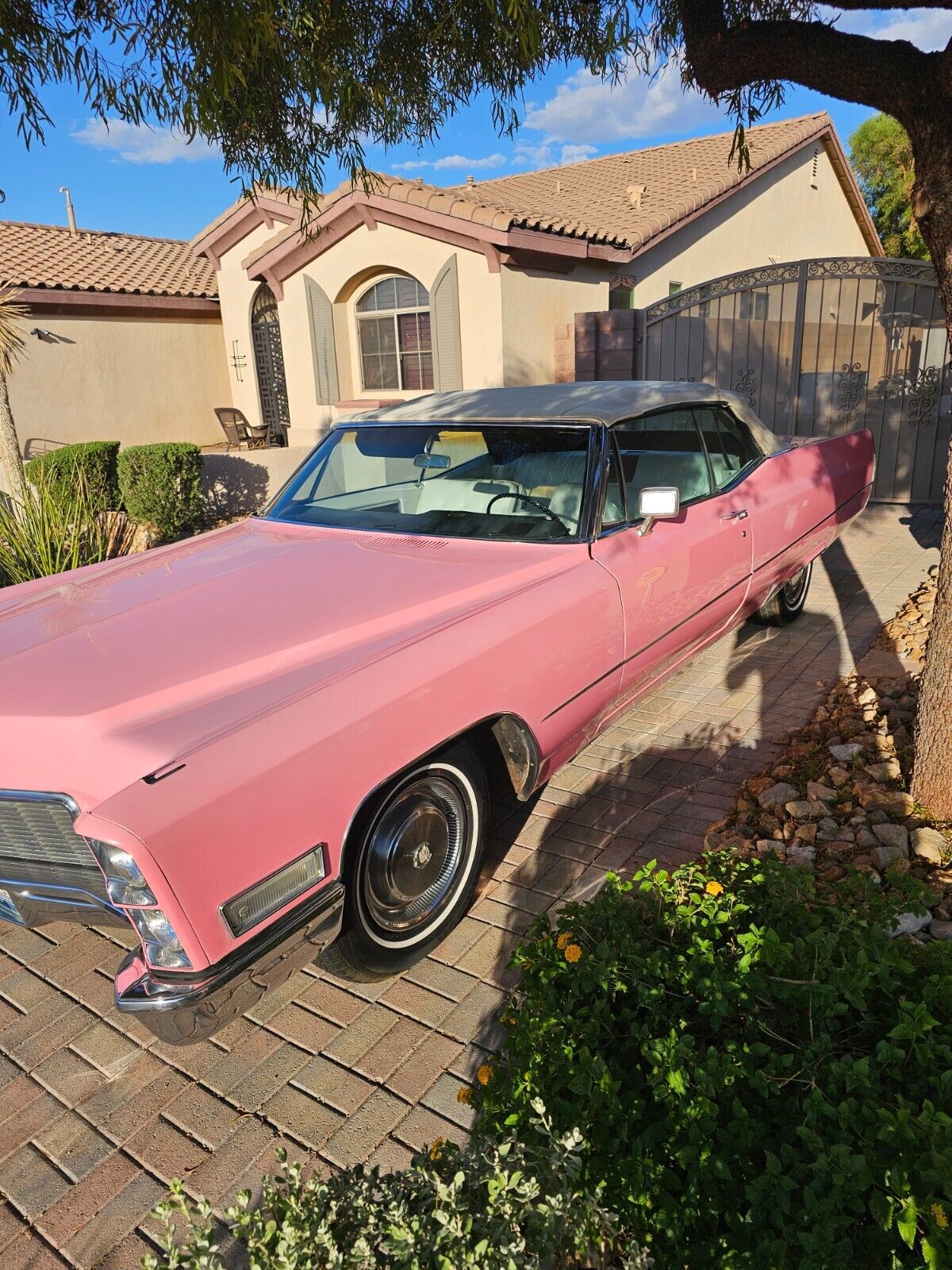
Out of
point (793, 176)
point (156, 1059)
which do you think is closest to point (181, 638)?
point (156, 1059)

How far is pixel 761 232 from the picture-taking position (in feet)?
55.0

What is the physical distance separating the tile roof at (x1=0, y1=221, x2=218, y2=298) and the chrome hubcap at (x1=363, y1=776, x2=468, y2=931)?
15.5 m

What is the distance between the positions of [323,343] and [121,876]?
12903 mm

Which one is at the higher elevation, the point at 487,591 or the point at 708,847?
the point at 487,591

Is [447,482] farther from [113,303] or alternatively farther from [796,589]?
[113,303]

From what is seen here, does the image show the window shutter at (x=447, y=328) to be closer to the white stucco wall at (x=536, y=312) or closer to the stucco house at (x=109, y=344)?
the white stucco wall at (x=536, y=312)

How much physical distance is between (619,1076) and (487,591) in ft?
5.30

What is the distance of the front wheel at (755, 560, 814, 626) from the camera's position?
5707 millimetres

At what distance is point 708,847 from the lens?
3.21 metres

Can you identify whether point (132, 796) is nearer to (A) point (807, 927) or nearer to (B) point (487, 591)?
(B) point (487, 591)

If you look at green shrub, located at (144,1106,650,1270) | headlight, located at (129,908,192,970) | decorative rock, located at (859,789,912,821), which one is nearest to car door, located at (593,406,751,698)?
decorative rock, located at (859,789,912,821)

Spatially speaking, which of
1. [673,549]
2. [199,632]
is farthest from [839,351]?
[199,632]

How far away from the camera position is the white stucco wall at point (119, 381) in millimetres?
15305

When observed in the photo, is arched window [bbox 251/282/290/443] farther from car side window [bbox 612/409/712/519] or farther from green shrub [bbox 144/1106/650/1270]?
green shrub [bbox 144/1106/650/1270]
